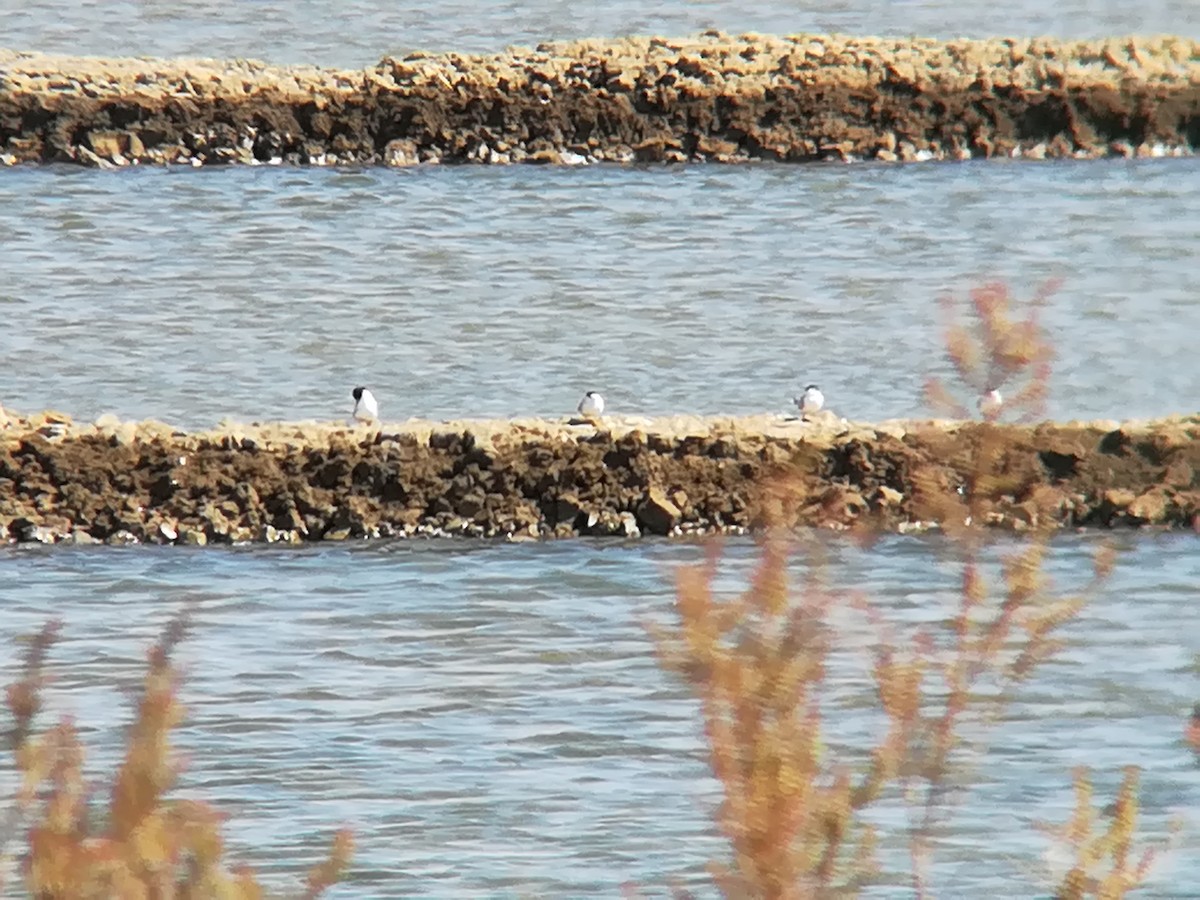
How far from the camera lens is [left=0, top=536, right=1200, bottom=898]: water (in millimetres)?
9812

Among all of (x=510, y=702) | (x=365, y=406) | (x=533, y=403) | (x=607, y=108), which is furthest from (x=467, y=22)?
(x=510, y=702)

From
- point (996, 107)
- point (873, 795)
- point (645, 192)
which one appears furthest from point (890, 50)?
point (873, 795)

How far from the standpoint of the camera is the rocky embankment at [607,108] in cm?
2706

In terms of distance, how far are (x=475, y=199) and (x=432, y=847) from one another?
57.9 feet

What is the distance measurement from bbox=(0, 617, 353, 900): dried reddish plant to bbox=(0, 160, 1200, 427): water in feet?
48.2

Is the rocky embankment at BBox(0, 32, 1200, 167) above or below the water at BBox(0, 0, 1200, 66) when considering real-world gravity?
above

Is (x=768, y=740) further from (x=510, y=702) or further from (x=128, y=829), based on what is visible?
(x=510, y=702)

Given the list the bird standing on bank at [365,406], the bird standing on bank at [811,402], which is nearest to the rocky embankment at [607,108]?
the bird standing on bank at [365,406]

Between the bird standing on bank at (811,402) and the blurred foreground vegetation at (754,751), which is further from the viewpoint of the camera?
the bird standing on bank at (811,402)

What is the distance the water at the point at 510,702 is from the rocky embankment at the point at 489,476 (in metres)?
0.17

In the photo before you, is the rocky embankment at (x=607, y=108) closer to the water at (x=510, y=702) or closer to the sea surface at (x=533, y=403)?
the sea surface at (x=533, y=403)

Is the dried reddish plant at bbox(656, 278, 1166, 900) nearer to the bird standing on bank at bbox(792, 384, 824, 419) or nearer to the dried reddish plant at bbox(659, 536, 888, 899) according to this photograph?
the dried reddish plant at bbox(659, 536, 888, 899)

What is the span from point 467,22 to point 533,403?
2418cm

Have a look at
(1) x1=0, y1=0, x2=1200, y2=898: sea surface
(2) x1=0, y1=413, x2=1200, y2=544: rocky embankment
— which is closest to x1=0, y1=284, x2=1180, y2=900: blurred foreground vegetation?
(1) x1=0, y1=0, x2=1200, y2=898: sea surface
